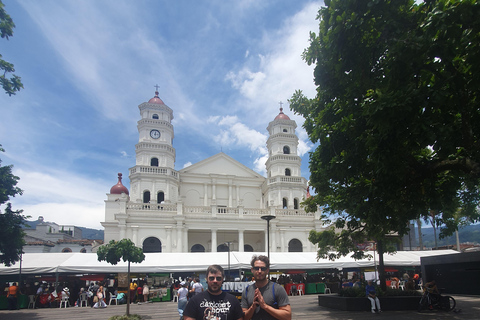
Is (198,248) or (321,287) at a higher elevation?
(198,248)

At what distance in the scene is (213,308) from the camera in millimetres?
3939

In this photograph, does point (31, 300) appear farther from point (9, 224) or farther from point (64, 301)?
point (9, 224)

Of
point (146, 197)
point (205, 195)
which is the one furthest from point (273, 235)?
point (146, 197)

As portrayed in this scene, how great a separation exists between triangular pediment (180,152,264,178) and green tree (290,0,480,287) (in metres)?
29.3

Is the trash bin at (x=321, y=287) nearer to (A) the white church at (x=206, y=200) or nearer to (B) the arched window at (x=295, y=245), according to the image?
(A) the white church at (x=206, y=200)

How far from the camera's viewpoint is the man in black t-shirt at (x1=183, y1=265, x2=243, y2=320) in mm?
3916

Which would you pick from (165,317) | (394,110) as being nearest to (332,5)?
(394,110)

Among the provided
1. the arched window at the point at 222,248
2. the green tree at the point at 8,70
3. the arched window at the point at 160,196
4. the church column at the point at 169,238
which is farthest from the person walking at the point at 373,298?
the arched window at the point at 160,196

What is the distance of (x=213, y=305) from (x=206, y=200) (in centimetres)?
3548

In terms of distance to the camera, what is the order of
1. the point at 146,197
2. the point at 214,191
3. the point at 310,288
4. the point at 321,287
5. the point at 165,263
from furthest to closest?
the point at 214,191 < the point at 146,197 < the point at 321,287 < the point at 310,288 < the point at 165,263

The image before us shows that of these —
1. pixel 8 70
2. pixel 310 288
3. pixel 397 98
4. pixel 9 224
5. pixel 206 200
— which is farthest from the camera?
pixel 206 200

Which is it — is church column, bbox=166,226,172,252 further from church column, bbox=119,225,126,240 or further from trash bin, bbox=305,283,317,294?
trash bin, bbox=305,283,317,294

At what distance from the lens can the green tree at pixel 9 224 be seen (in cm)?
1689

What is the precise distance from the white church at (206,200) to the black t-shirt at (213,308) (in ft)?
83.5
